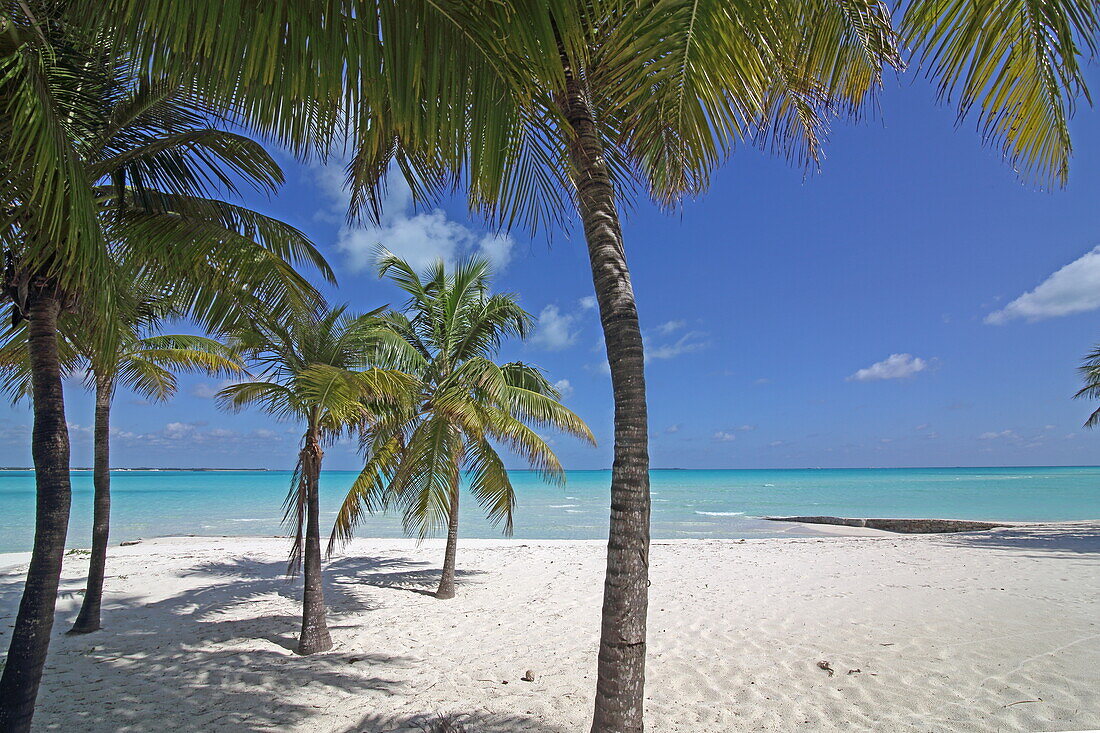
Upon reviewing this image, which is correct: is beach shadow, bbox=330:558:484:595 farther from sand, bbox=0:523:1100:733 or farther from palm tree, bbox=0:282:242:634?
palm tree, bbox=0:282:242:634

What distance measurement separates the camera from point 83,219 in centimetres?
320

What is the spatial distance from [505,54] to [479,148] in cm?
38

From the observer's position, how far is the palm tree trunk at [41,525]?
3.75 m

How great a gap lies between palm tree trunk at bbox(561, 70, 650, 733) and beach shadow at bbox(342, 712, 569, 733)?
1.89 meters

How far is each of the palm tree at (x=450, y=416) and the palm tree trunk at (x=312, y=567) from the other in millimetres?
937

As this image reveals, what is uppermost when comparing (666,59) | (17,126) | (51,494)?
(666,59)

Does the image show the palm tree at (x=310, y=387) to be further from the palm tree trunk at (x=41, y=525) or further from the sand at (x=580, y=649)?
the palm tree trunk at (x=41, y=525)

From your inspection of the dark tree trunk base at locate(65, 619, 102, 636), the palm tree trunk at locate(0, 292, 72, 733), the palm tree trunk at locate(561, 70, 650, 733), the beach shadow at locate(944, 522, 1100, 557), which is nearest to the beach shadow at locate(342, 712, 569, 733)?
the palm tree trunk at locate(561, 70, 650, 733)

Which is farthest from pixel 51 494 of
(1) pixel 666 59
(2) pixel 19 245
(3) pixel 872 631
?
(3) pixel 872 631

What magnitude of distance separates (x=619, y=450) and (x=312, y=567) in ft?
17.1

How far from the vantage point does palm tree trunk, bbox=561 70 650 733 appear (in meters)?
2.85

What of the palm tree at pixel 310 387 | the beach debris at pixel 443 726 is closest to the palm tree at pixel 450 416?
the palm tree at pixel 310 387

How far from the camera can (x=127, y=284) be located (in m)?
4.77

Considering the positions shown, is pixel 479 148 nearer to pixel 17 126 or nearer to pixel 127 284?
pixel 17 126
